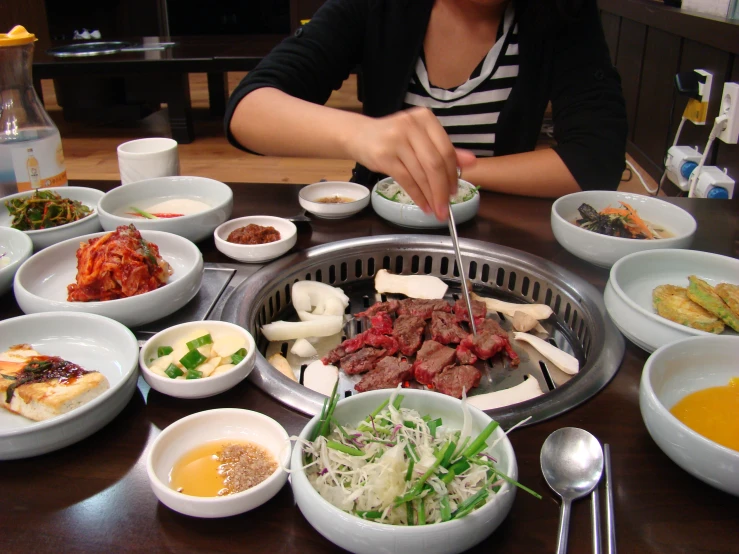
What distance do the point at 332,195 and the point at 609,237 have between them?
2.91 ft

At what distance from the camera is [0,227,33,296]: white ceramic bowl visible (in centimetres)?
136

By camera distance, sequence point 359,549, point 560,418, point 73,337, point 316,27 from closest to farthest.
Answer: point 359,549
point 560,418
point 73,337
point 316,27

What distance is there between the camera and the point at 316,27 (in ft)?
7.13

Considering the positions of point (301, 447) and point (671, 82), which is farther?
point (671, 82)

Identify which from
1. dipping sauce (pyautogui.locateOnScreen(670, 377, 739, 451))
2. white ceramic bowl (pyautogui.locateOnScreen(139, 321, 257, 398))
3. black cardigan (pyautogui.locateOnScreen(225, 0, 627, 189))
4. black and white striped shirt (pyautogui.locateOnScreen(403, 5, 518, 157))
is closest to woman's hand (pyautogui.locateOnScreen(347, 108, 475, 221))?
white ceramic bowl (pyautogui.locateOnScreen(139, 321, 257, 398))

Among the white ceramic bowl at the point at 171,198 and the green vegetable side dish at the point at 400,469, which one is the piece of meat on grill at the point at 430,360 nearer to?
the green vegetable side dish at the point at 400,469

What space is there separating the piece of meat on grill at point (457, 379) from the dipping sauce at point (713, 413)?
1.34 ft

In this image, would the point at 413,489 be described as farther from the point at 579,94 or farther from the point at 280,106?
the point at 579,94

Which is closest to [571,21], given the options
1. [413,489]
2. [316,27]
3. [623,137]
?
[623,137]

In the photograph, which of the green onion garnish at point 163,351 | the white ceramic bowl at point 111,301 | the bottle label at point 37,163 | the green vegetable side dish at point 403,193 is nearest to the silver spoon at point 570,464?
the green onion garnish at point 163,351

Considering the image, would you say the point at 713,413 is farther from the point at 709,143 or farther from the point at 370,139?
the point at 709,143

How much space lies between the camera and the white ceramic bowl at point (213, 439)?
775 millimetres

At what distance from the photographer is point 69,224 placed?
160cm

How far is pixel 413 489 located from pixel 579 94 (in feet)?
6.04
